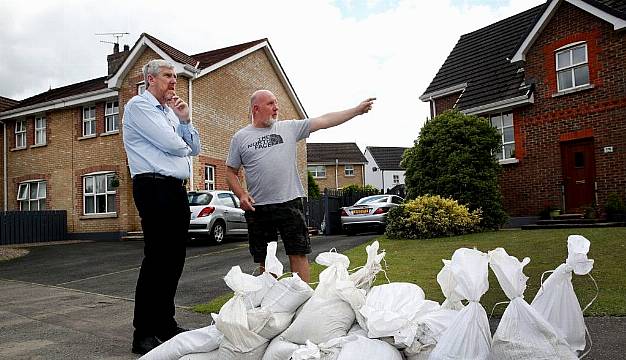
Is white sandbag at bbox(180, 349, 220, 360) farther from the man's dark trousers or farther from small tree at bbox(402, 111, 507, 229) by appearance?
small tree at bbox(402, 111, 507, 229)

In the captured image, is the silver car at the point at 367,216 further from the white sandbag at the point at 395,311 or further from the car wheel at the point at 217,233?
the white sandbag at the point at 395,311

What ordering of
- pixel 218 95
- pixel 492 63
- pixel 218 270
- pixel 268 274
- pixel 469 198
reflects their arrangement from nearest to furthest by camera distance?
1. pixel 268 274
2. pixel 218 270
3. pixel 469 198
4. pixel 492 63
5. pixel 218 95

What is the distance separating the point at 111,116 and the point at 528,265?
16.2 m

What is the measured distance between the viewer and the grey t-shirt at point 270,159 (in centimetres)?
383

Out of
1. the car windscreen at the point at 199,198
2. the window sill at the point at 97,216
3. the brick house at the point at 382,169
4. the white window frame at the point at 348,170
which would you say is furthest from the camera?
the brick house at the point at 382,169

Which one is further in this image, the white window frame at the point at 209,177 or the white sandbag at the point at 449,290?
the white window frame at the point at 209,177

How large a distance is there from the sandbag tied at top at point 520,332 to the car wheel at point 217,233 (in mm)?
11395

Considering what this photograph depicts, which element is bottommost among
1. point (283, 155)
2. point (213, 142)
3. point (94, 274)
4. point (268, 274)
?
point (94, 274)

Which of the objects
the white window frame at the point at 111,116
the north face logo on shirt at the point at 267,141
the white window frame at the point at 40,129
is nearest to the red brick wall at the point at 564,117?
the north face logo on shirt at the point at 267,141

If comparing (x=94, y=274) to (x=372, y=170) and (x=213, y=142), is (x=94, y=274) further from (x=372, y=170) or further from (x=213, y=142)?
(x=372, y=170)

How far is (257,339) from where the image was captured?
2.53 meters

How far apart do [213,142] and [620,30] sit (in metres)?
12.7

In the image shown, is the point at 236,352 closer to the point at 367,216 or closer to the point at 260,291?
the point at 260,291

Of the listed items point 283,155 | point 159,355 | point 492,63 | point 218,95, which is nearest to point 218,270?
point 283,155
